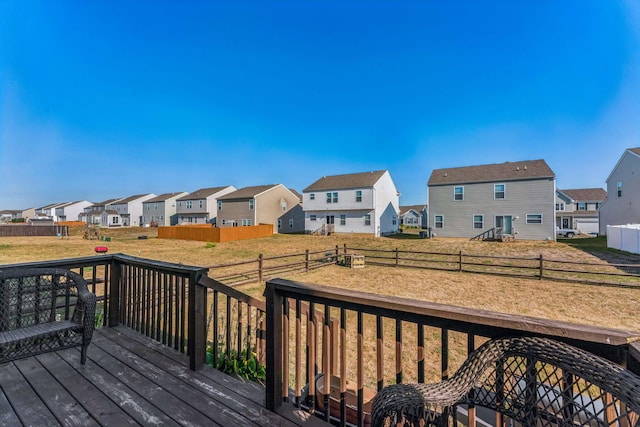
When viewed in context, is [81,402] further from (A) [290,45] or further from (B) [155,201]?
(B) [155,201]

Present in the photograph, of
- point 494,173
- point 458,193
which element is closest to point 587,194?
point 494,173

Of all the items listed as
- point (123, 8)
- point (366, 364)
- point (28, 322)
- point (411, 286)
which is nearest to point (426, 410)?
point (366, 364)

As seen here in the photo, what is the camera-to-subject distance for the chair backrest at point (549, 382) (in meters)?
0.97

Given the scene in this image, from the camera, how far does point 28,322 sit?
9.82 feet

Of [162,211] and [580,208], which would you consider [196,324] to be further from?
[580,208]

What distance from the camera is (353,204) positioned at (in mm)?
27328

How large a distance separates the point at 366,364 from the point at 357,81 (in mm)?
17407

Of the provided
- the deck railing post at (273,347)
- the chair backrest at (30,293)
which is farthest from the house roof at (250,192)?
the deck railing post at (273,347)

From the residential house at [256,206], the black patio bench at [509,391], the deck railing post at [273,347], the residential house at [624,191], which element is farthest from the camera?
the residential house at [256,206]

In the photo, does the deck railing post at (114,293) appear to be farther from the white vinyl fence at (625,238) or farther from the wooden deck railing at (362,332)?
the white vinyl fence at (625,238)

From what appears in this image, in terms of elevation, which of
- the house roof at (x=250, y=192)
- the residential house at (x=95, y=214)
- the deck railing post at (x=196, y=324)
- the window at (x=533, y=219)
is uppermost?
the house roof at (x=250, y=192)

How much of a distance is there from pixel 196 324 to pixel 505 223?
79.2ft

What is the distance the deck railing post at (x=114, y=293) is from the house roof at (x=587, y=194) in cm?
4920

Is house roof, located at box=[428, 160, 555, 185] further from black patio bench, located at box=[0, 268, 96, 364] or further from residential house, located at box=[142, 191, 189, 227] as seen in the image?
residential house, located at box=[142, 191, 189, 227]
